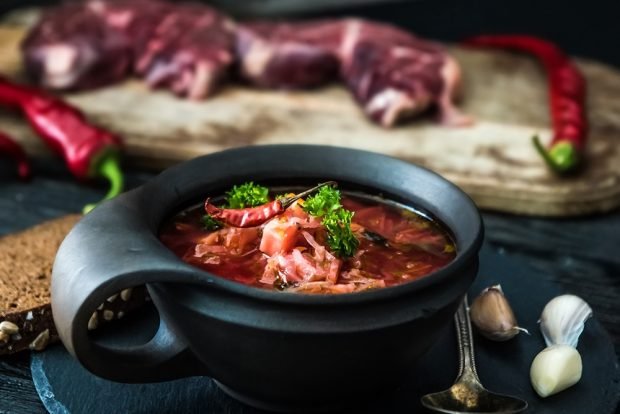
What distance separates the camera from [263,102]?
3805mm

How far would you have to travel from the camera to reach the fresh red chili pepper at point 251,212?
1.85 meters

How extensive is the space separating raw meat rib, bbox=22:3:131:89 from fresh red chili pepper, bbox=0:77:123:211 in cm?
22

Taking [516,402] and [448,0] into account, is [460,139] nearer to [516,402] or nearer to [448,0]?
[516,402]

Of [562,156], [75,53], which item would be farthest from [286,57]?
[562,156]

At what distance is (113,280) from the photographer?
59.9 inches

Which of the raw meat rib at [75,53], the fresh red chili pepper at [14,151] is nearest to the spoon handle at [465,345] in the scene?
the fresh red chili pepper at [14,151]

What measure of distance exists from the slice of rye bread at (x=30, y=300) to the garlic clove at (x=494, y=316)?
812mm

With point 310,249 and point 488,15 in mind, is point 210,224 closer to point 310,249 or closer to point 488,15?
point 310,249

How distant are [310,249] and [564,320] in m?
0.68

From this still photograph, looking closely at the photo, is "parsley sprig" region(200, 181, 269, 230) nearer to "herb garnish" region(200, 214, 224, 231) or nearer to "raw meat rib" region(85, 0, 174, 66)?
"herb garnish" region(200, 214, 224, 231)

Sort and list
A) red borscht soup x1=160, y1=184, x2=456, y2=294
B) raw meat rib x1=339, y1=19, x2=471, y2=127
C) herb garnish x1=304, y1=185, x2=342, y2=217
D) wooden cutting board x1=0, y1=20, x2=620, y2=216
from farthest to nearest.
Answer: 1. raw meat rib x1=339, y1=19, x2=471, y2=127
2. wooden cutting board x1=0, y1=20, x2=620, y2=216
3. herb garnish x1=304, y1=185, x2=342, y2=217
4. red borscht soup x1=160, y1=184, x2=456, y2=294

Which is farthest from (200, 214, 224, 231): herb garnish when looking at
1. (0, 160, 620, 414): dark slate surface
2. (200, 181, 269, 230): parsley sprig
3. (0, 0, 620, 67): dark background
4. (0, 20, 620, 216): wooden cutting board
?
(0, 0, 620, 67): dark background

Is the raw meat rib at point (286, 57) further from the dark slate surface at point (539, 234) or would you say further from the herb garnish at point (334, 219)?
the herb garnish at point (334, 219)

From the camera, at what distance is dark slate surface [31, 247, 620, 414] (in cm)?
181
